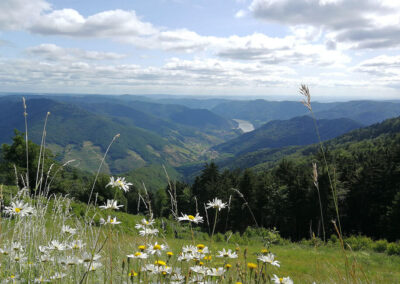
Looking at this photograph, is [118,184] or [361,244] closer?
[118,184]

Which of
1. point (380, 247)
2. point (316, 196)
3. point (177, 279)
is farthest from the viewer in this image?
point (316, 196)

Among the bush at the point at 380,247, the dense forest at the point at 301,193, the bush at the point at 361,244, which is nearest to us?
the bush at the point at 380,247

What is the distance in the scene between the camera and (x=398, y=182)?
107 feet

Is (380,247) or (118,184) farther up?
(118,184)

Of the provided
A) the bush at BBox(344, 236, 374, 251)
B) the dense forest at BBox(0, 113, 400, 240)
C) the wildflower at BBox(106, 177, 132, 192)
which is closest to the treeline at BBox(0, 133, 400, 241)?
the dense forest at BBox(0, 113, 400, 240)

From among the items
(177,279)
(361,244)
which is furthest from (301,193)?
(177,279)

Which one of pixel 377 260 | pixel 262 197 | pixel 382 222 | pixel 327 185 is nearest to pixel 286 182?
pixel 262 197

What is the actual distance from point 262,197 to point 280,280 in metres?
37.0

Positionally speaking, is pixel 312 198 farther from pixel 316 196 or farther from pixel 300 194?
pixel 300 194

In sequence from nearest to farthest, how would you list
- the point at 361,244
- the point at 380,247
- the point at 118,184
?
the point at 118,184
the point at 380,247
the point at 361,244

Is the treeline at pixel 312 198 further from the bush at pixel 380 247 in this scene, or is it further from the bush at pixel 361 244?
the bush at pixel 380 247

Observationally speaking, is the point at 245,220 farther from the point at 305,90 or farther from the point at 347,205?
the point at 305,90

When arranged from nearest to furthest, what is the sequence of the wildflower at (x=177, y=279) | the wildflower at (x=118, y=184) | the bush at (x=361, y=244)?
1. the wildflower at (x=118, y=184)
2. the wildflower at (x=177, y=279)
3. the bush at (x=361, y=244)

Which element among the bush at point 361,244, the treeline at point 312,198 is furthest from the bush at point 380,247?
the treeline at point 312,198
